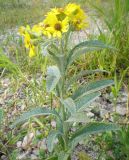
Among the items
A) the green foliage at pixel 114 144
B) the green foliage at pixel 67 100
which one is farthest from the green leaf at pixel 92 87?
the green foliage at pixel 114 144

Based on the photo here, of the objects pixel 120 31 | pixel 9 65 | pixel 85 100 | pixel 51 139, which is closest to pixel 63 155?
pixel 51 139

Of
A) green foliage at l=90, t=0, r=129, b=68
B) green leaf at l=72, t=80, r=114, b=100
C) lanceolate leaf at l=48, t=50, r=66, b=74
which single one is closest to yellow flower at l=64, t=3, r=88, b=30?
lanceolate leaf at l=48, t=50, r=66, b=74

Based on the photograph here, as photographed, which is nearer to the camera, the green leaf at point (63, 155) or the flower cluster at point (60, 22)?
the flower cluster at point (60, 22)

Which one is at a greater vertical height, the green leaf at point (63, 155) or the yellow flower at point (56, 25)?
the yellow flower at point (56, 25)

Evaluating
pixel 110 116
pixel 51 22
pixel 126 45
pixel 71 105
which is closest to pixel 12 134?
pixel 110 116

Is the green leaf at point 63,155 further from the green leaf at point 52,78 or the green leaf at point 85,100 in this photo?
the green leaf at point 52,78

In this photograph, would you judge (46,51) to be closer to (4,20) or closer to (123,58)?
(123,58)

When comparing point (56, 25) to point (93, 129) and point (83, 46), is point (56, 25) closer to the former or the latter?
point (83, 46)

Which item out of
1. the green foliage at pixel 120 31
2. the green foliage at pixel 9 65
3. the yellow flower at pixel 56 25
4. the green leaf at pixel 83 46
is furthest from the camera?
the green foliage at pixel 120 31
